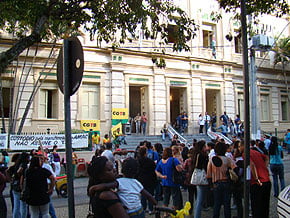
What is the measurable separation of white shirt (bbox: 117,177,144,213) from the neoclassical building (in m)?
12.7

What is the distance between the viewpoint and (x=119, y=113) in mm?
19797

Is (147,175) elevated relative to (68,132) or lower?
lower

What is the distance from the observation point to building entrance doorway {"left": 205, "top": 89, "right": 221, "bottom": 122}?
80.9 feet

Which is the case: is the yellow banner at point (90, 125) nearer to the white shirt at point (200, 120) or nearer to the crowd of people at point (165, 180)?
the white shirt at point (200, 120)

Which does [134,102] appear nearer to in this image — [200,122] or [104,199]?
[200,122]

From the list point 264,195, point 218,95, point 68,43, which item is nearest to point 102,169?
point 68,43

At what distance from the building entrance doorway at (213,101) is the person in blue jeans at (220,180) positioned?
18936mm

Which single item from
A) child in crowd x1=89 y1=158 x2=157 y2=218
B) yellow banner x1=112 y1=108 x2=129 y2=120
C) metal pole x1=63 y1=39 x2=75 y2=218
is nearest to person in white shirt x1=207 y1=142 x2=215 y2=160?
child in crowd x1=89 y1=158 x2=157 y2=218

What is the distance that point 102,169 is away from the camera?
136 inches

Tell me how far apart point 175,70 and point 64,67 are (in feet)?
64.3

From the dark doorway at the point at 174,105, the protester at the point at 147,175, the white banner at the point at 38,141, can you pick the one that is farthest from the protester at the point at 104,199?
the dark doorway at the point at 174,105

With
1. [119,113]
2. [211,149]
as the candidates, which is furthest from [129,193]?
[119,113]

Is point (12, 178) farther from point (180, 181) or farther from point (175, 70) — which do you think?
point (175, 70)

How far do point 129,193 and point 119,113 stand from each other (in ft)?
53.3
